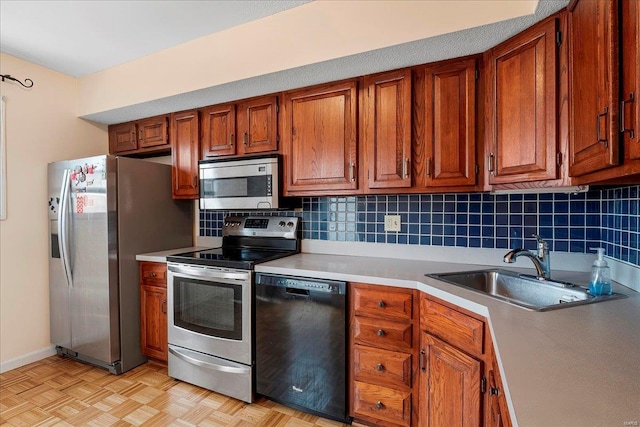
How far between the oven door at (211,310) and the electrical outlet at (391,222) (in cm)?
102

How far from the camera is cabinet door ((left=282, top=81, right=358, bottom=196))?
80.7 inches

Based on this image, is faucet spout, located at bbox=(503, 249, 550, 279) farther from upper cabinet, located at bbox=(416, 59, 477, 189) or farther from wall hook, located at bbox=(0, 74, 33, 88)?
wall hook, located at bbox=(0, 74, 33, 88)

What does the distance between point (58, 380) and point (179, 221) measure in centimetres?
146

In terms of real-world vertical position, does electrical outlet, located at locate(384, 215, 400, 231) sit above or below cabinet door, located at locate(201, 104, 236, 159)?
below

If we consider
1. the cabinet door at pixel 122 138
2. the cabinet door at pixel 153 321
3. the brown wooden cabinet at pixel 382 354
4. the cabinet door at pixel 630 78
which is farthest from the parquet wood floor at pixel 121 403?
the cabinet door at pixel 122 138

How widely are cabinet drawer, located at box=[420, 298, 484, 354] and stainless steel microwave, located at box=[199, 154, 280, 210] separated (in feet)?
4.11

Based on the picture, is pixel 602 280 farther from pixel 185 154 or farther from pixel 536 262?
pixel 185 154

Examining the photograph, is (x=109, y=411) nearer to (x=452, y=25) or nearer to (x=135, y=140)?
(x=135, y=140)

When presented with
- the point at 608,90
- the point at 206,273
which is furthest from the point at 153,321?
the point at 608,90

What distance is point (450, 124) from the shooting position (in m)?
1.78

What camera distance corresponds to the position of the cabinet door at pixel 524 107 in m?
1.40

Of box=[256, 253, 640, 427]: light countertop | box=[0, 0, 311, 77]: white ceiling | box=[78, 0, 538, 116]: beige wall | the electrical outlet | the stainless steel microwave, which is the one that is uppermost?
box=[0, 0, 311, 77]: white ceiling

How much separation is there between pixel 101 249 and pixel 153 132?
1.15 metres

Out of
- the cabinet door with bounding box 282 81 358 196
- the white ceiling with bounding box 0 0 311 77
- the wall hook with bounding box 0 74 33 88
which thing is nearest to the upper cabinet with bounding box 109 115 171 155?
the white ceiling with bounding box 0 0 311 77
